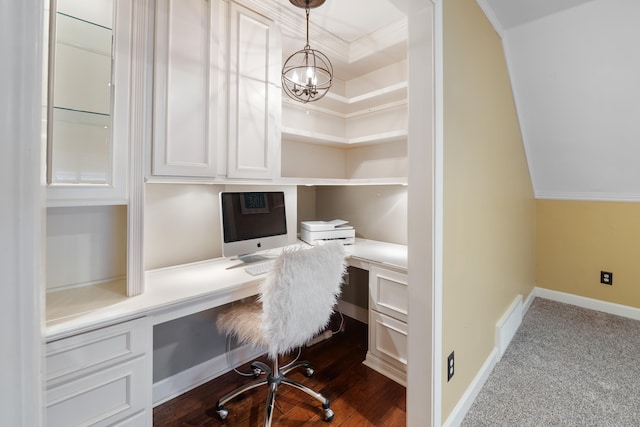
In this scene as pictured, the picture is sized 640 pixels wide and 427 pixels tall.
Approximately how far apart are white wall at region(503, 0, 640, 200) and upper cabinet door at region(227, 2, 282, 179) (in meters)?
1.76

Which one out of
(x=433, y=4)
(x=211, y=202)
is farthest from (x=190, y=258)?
(x=433, y=4)

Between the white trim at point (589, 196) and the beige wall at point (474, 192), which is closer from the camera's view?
the beige wall at point (474, 192)

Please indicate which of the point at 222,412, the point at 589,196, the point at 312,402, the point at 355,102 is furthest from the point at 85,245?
the point at 589,196

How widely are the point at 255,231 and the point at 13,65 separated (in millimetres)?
1738

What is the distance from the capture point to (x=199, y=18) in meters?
1.58

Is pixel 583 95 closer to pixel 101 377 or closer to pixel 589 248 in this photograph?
pixel 589 248

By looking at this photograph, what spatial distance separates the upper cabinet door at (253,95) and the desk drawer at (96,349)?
94 cm

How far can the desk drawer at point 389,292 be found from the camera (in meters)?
1.94

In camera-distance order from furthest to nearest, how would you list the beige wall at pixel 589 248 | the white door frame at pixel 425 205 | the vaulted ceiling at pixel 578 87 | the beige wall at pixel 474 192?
the beige wall at pixel 589 248 < the vaulted ceiling at pixel 578 87 < the beige wall at pixel 474 192 < the white door frame at pixel 425 205

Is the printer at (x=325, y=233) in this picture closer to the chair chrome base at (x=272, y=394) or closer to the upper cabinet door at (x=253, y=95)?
the upper cabinet door at (x=253, y=95)

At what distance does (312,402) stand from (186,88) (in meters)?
1.92

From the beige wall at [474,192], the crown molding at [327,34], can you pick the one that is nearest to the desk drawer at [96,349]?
the beige wall at [474,192]

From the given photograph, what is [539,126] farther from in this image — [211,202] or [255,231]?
[211,202]

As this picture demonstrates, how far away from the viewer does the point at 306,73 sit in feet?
6.39
